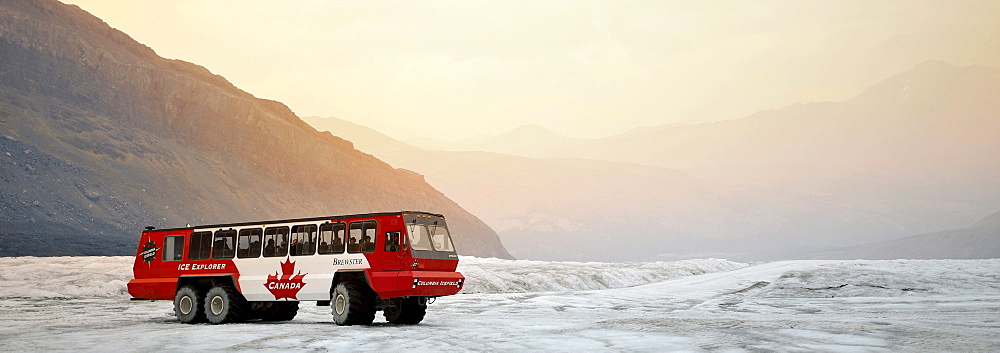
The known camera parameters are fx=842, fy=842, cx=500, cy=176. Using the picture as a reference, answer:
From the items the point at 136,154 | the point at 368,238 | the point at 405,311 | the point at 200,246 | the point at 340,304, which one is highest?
the point at 136,154

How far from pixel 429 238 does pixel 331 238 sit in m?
2.71

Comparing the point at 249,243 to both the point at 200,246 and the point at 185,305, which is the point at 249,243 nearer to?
the point at 200,246

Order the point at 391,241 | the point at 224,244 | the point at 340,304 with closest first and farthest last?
the point at 391,241 → the point at 340,304 → the point at 224,244

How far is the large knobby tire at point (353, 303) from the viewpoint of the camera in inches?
882

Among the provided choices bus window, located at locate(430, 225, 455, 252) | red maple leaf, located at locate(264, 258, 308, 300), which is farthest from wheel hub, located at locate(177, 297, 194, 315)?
bus window, located at locate(430, 225, 455, 252)

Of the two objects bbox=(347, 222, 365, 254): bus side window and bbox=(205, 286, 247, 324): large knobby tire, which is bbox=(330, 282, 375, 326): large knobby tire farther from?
bbox=(205, 286, 247, 324): large knobby tire

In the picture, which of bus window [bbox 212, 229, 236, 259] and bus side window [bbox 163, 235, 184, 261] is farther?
bus side window [bbox 163, 235, 184, 261]

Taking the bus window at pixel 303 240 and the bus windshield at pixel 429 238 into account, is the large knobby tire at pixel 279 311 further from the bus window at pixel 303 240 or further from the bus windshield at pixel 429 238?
the bus windshield at pixel 429 238

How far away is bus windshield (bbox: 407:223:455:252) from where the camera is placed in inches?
888

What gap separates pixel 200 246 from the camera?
25797mm

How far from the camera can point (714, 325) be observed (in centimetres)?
2264

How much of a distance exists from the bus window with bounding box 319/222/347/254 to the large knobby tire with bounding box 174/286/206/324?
15.7ft

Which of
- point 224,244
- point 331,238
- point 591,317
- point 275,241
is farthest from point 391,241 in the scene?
point 591,317

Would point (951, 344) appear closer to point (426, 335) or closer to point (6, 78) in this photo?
point (426, 335)
